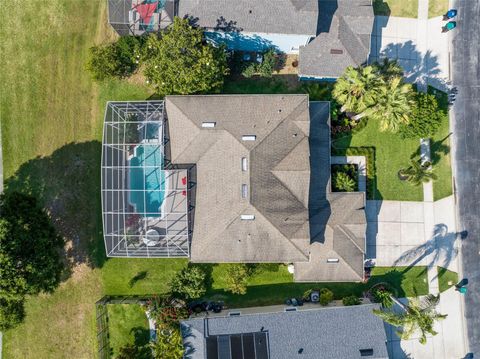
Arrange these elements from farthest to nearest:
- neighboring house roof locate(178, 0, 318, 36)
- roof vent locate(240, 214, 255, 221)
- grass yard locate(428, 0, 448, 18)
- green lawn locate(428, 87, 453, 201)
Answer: grass yard locate(428, 0, 448, 18), green lawn locate(428, 87, 453, 201), neighboring house roof locate(178, 0, 318, 36), roof vent locate(240, 214, 255, 221)

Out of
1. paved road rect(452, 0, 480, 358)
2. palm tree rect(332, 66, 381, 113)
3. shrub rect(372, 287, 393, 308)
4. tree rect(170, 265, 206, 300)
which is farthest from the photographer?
paved road rect(452, 0, 480, 358)

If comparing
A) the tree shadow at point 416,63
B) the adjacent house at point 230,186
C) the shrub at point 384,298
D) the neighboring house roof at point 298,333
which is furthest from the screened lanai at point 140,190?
the tree shadow at point 416,63

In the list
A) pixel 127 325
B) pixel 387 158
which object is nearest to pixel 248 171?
pixel 387 158

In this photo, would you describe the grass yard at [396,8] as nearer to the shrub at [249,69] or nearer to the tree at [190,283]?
the shrub at [249,69]

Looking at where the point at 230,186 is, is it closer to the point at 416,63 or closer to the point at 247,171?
the point at 247,171

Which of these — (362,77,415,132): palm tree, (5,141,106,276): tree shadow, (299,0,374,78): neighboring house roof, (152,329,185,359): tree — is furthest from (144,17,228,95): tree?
(152,329,185,359): tree

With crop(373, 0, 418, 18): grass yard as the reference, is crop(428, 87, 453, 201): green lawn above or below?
below

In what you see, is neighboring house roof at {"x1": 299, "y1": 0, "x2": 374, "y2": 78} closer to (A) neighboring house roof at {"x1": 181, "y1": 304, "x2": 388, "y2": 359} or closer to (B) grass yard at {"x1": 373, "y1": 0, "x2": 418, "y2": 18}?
(B) grass yard at {"x1": 373, "y1": 0, "x2": 418, "y2": 18}
